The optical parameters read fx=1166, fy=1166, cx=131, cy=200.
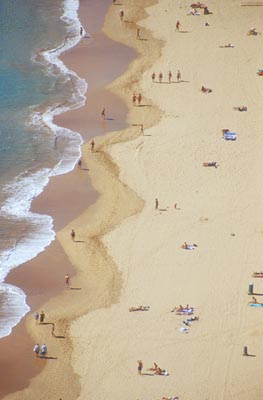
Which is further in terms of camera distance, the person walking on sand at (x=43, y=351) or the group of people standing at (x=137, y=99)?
the group of people standing at (x=137, y=99)

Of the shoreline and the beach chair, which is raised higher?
the beach chair

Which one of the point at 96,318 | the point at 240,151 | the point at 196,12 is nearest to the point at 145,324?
the point at 96,318

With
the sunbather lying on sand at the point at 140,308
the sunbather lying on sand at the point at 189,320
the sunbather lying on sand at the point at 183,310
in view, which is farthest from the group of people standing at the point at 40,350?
the sunbather lying on sand at the point at 189,320

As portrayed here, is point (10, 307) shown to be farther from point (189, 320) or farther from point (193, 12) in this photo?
point (193, 12)

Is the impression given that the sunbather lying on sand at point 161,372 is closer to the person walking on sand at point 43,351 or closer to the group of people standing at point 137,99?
the person walking on sand at point 43,351

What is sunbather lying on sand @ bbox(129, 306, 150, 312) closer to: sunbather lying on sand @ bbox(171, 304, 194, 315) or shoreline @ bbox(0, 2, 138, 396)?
sunbather lying on sand @ bbox(171, 304, 194, 315)

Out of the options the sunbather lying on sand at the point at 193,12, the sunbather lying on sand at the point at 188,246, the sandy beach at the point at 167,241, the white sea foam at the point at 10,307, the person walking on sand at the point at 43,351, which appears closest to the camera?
the sandy beach at the point at 167,241

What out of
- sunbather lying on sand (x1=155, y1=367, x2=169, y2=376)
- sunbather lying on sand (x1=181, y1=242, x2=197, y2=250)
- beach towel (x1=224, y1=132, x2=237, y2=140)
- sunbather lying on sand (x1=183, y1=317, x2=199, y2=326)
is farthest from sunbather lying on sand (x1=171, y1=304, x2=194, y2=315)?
beach towel (x1=224, y1=132, x2=237, y2=140)
